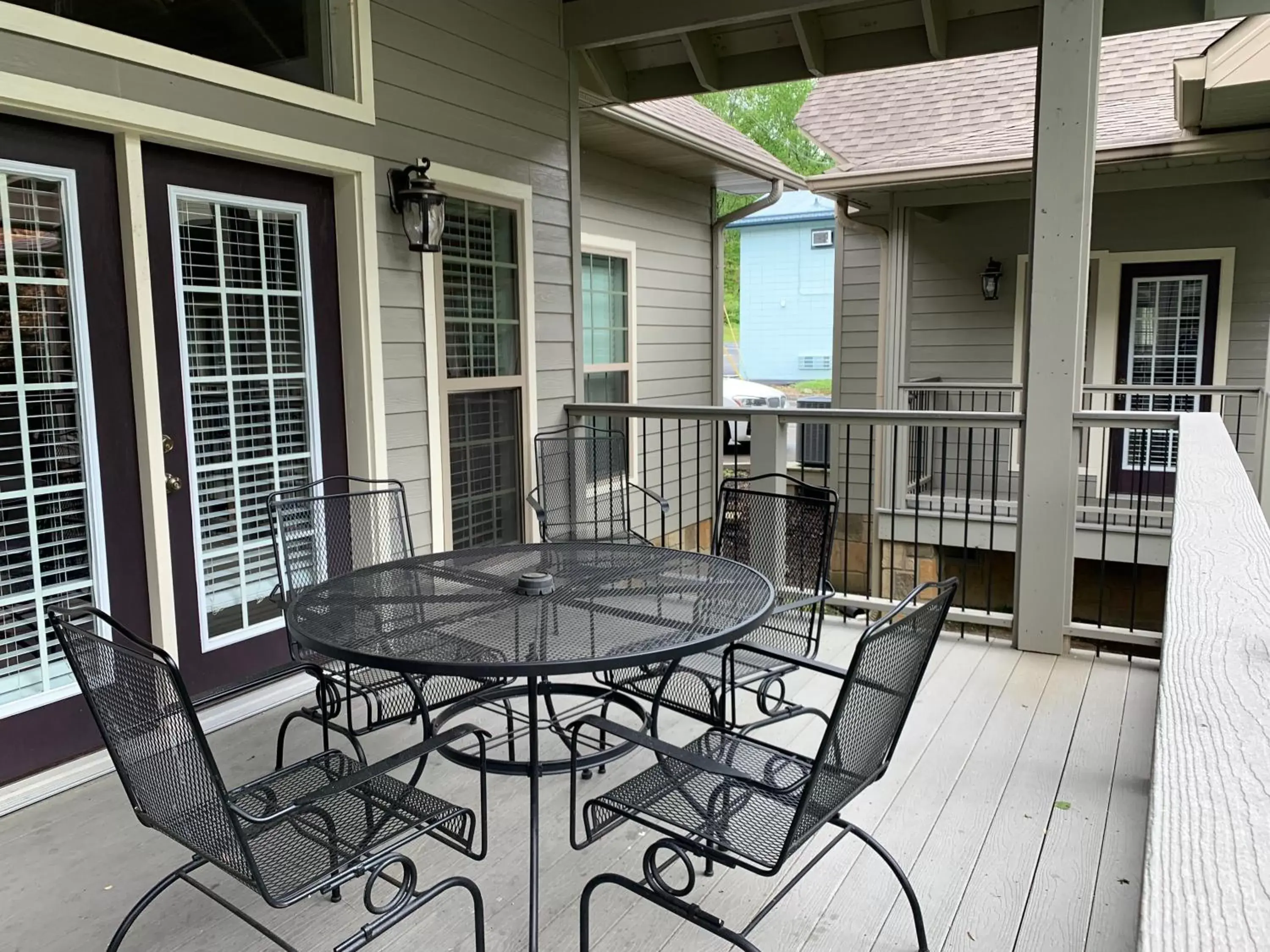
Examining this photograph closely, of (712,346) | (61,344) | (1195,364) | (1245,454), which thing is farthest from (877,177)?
(61,344)

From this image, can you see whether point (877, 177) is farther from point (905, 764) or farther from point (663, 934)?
point (663, 934)

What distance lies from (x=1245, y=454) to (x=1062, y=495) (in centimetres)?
458

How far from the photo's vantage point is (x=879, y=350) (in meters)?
8.02

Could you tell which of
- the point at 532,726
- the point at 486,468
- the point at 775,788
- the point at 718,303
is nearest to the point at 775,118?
the point at 718,303

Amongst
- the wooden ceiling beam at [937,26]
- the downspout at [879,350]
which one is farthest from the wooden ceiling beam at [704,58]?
the downspout at [879,350]

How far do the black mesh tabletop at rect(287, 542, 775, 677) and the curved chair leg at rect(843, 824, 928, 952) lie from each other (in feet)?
1.67

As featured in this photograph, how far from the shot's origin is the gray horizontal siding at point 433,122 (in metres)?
2.91

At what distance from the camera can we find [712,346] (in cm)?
830

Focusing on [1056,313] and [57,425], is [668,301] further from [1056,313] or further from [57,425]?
[57,425]

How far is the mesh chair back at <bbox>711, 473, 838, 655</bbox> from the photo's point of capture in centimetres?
285

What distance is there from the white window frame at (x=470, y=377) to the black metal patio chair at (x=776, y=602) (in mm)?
1276

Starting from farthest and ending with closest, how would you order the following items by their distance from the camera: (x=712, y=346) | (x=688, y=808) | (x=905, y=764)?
(x=712, y=346) → (x=905, y=764) → (x=688, y=808)

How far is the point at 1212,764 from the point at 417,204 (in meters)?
3.38

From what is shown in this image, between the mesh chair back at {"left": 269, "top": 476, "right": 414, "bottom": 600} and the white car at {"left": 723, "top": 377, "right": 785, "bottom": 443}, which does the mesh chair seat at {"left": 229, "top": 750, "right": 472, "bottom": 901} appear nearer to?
the mesh chair back at {"left": 269, "top": 476, "right": 414, "bottom": 600}
